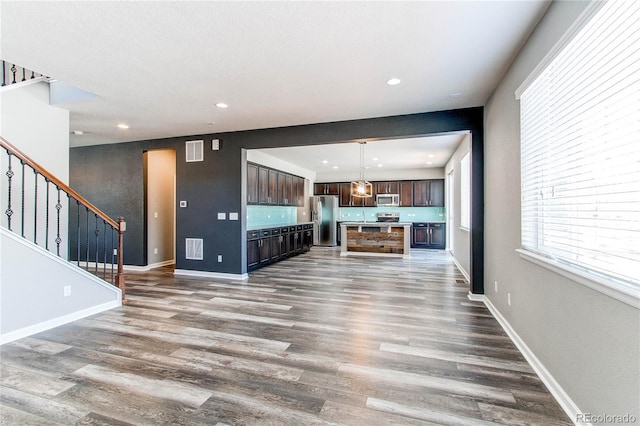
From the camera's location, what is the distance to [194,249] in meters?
5.81

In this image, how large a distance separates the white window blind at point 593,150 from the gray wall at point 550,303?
18cm

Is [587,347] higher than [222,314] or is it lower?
higher

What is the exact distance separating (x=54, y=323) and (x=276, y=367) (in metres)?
2.65

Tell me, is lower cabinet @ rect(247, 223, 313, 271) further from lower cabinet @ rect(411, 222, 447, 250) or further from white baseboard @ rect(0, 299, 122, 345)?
lower cabinet @ rect(411, 222, 447, 250)

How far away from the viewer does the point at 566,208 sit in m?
1.97

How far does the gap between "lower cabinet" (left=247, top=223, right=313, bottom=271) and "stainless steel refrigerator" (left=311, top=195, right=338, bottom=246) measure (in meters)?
1.23

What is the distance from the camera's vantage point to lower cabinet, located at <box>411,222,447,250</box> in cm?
970

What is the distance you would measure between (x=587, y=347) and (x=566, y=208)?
845 mm

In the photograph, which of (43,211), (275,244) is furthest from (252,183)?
(43,211)

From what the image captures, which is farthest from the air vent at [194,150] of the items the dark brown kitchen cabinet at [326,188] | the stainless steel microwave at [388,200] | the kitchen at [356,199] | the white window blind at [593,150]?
the stainless steel microwave at [388,200]

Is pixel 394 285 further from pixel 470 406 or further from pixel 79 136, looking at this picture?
pixel 79 136

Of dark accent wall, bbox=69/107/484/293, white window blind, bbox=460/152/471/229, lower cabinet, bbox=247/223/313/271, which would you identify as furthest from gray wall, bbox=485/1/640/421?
lower cabinet, bbox=247/223/313/271

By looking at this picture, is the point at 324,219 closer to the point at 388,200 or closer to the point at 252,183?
the point at 388,200

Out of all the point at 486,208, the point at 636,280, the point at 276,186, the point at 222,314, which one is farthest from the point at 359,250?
the point at 636,280
